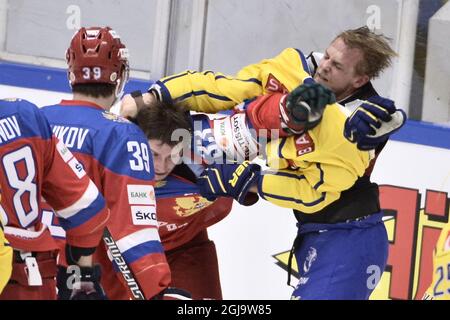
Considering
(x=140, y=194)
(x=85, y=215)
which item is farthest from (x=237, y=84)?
(x=85, y=215)

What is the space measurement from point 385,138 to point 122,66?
0.77 m

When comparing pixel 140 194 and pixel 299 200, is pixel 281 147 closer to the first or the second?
pixel 299 200

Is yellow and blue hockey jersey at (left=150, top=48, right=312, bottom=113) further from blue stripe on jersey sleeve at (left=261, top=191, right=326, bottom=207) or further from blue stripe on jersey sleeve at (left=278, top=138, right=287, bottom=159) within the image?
blue stripe on jersey sleeve at (left=261, top=191, right=326, bottom=207)

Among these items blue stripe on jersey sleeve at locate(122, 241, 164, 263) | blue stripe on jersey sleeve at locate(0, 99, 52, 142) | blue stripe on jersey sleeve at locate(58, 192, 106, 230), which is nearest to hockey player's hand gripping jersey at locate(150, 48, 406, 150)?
blue stripe on jersey sleeve at locate(122, 241, 164, 263)

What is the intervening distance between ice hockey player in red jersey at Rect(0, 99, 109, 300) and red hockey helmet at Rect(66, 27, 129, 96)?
0.49 m

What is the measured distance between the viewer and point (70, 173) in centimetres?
277

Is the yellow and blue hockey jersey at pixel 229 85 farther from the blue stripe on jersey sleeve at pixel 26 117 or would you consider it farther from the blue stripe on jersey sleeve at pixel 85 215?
the blue stripe on jersey sleeve at pixel 26 117

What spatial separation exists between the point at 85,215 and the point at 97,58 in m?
0.60

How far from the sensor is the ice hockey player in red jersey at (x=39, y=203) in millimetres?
2635

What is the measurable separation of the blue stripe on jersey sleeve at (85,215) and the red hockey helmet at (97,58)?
0.53 m

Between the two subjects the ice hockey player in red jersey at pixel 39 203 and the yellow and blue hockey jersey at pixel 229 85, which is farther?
the yellow and blue hockey jersey at pixel 229 85

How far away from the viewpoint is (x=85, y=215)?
2801mm

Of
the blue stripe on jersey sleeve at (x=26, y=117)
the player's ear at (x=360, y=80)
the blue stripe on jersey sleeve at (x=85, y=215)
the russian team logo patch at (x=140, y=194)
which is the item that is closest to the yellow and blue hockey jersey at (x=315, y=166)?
the player's ear at (x=360, y=80)
